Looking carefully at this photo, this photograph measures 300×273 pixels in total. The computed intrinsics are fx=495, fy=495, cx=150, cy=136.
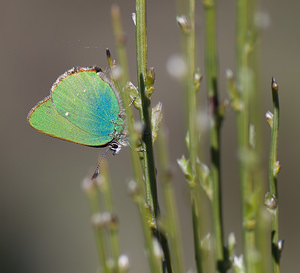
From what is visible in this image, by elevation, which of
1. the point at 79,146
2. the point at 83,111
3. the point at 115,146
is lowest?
the point at 79,146

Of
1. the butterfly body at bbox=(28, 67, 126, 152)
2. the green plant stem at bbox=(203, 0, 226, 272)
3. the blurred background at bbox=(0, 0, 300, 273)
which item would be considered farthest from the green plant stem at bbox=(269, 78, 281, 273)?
the blurred background at bbox=(0, 0, 300, 273)

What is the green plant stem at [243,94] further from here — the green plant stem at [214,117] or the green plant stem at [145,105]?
the green plant stem at [145,105]

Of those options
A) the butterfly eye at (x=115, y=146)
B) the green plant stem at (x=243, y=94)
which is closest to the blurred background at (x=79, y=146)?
the butterfly eye at (x=115, y=146)

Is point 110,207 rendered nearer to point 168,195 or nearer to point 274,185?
point 168,195

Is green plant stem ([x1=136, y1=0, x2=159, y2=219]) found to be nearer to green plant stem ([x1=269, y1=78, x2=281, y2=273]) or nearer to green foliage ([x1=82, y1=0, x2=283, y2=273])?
green foliage ([x1=82, y1=0, x2=283, y2=273])

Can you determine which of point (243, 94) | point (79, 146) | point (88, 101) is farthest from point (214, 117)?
point (79, 146)

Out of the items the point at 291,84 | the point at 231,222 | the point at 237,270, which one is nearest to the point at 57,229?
the point at 231,222
